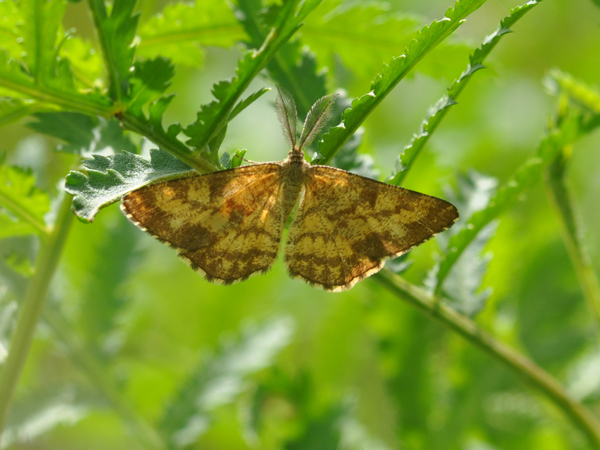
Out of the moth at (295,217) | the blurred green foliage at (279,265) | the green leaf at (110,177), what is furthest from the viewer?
the moth at (295,217)

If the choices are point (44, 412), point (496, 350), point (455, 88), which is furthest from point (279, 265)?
point (455, 88)

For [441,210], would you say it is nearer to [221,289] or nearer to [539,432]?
[539,432]

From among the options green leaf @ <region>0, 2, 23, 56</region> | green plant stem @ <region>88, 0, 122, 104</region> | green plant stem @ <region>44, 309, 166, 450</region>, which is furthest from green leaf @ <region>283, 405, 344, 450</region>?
green leaf @ <region>0, 2, 23, 56</region>

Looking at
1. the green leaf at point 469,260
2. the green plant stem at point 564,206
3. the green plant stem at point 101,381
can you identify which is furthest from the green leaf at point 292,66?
the green plant stem at point 101,381

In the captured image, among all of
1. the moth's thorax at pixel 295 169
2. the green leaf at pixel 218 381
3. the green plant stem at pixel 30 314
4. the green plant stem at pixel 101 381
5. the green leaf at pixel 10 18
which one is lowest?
the green plant stem at pixel 101 381

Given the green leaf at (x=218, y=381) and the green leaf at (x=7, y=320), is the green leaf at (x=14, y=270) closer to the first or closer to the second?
the green leaf at (x=7, y=320)

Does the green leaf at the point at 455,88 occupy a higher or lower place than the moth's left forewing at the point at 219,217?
higher
